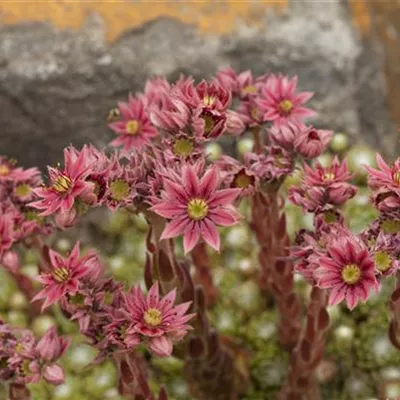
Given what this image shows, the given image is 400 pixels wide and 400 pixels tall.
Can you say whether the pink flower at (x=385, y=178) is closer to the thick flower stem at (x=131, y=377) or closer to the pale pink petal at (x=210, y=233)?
the pale pink petal at (x=210, y=233)

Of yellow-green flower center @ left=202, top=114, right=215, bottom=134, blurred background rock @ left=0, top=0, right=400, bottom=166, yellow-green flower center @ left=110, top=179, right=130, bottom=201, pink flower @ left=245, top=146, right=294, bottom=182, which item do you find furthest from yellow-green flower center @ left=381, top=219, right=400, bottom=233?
blurred background rock @ left=0, top=0, right=400, bottom=166

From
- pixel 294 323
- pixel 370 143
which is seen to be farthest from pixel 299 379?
pixel 370 143

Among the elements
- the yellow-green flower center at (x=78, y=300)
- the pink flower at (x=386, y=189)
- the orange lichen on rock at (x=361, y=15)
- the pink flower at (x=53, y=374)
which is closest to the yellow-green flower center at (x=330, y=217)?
the pink flower at (x=386, y=189)

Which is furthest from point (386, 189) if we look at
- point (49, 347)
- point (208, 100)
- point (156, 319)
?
point (49, 347)

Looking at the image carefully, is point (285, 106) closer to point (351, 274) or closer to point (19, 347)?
point (351, 274)

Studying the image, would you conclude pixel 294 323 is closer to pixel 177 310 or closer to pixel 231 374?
pixel 231 374
